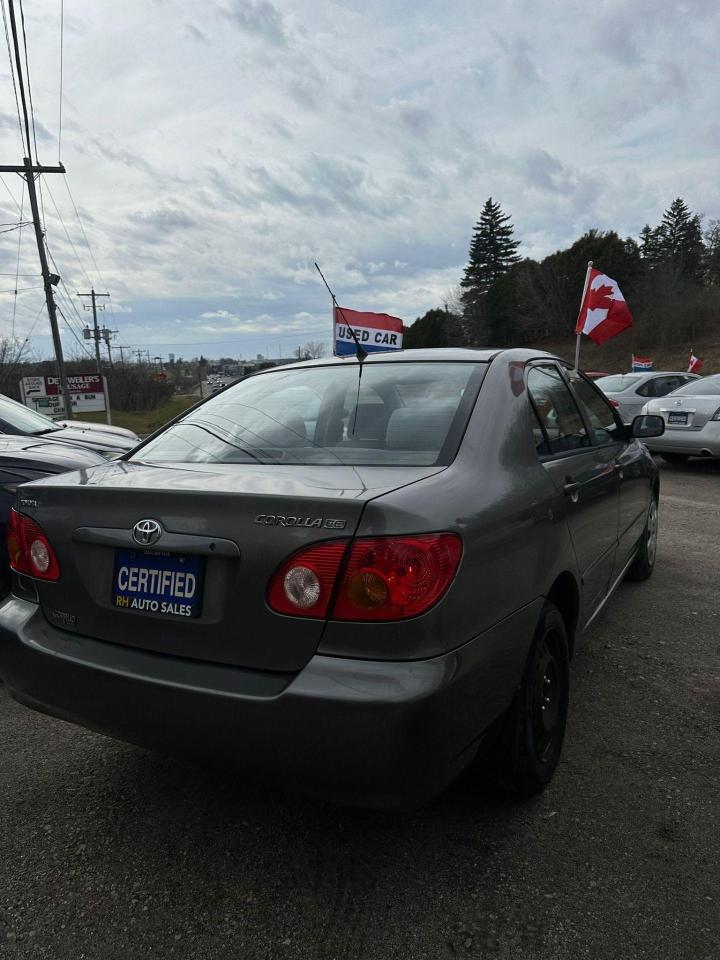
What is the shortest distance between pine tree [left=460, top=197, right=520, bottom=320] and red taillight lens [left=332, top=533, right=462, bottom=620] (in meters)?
71.5

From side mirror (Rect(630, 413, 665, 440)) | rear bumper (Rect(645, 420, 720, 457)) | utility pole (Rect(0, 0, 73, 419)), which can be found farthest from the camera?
utility pole (Rect(0, 0, 73, 419))

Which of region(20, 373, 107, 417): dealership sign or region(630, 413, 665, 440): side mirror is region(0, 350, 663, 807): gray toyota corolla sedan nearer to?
region(630, 413, 665, 440): side mirror

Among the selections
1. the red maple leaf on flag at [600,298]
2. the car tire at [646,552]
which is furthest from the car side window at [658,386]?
the car tire at [646,552]

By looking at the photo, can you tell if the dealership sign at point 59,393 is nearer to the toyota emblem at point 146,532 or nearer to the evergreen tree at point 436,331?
the toyota emblem at point 146,532

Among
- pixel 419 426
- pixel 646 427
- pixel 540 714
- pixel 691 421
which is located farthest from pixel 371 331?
pixel 540 714

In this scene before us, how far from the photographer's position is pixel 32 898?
6.66 feet

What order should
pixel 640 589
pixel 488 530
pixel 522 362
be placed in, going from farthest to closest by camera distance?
pixel 640 589 → pixel 522 362 → pixel 488 530

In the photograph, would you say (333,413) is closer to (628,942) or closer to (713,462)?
(628,942)

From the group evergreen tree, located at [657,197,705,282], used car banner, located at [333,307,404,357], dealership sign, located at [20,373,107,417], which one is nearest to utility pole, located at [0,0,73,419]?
dealership sign, located at [20,373,107,417]

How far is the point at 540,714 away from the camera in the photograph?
8.01 feet

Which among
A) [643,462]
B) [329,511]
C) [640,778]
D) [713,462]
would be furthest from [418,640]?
[713,462]

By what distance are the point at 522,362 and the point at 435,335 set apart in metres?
66.6

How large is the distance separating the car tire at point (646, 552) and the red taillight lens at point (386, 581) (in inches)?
131

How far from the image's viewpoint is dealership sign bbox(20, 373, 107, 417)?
75.6 ft
